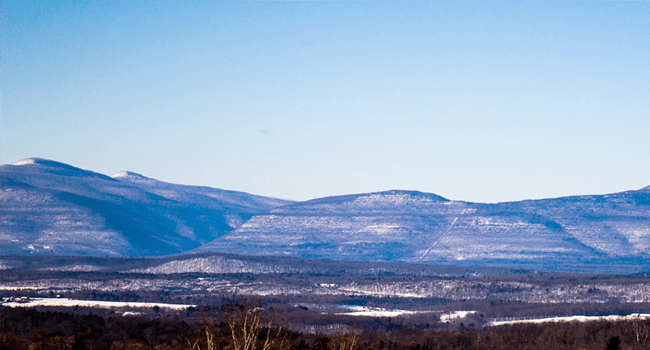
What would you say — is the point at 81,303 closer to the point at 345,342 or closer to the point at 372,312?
the point at 372,312

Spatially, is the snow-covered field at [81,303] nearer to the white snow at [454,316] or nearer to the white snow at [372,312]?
the white snow at [372,312]

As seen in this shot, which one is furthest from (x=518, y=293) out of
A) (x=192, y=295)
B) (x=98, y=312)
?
(x=98, y=312)

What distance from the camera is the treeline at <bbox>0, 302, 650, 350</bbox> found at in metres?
56.1

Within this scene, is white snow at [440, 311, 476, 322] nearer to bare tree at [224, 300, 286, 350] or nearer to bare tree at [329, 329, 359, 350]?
bare tree at [224, 300, 286, 350]

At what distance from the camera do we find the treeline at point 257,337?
56.1 meters

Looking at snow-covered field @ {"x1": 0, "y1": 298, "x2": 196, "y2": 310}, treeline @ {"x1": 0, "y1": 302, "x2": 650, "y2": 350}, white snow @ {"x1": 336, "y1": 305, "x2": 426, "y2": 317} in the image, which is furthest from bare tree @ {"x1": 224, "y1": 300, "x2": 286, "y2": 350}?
snow-covered field @ {"x1": 0, "y1": 298, "x2": 196, "y2": 310}

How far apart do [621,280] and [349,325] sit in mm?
81468

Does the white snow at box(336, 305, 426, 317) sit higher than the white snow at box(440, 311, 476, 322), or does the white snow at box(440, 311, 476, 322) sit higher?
the white snow at box(336, 305, 426, 317)

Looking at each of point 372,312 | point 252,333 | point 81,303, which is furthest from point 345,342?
point 81,303

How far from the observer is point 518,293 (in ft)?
507

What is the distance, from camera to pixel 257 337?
5781 cm

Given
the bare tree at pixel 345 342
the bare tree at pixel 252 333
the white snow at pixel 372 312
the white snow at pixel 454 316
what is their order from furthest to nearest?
1. the white snow at pixel 372 312
2. the white snow at pixel 454 316
3. the bare tree at pixel 345 342
4. the bare tree at pixel 252 333

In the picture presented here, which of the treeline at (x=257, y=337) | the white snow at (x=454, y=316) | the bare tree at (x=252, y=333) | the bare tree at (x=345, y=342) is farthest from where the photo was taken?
the white snow at (x=454, y=316)

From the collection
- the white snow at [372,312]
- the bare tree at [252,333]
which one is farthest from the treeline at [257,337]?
the white snow at [372,312]
